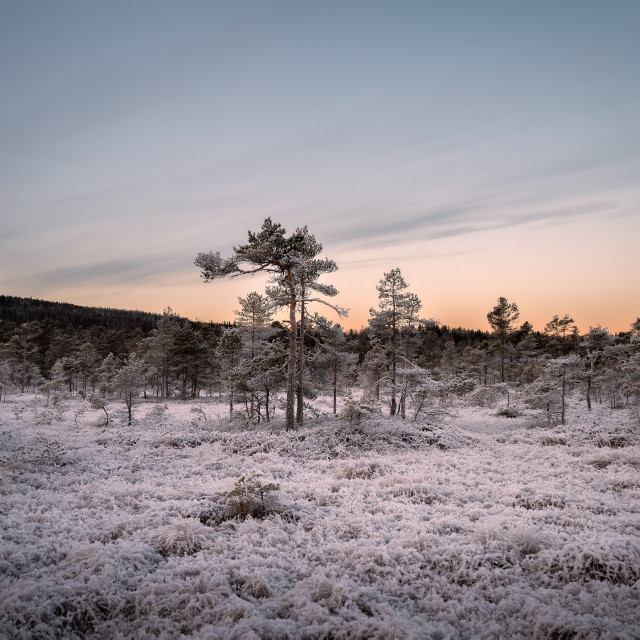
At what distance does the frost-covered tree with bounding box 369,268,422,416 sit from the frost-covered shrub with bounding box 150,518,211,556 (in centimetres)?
1937

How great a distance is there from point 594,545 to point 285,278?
15666 mm

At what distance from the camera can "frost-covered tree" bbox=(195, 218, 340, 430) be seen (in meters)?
17.1

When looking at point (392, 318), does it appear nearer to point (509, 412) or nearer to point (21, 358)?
point (509, 412)

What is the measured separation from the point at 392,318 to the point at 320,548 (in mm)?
20666

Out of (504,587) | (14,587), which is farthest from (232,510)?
(504,587)

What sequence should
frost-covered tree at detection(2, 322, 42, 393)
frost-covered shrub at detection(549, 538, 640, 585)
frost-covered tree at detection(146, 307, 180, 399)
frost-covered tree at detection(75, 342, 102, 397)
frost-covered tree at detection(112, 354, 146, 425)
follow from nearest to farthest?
frost-covered shrub at detection(549, 538, 640, 585) < frost-covered tree at detection(112, 354, 146, 425) < frost-covered tree at detection(146, 307, 180, 399) < frost-covered tree at detection(2, 322, 42, 393) < frost-covered tree at detection(75, 342, 102, 397)

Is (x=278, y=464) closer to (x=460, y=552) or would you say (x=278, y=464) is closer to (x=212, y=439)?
(x=212, y=439)

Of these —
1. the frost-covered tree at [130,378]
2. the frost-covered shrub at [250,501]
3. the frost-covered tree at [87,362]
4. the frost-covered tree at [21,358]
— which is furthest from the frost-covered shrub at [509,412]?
Result: the frost-covered tree at [21,358]

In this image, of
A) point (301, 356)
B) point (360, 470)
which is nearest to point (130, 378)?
point (301, 356)

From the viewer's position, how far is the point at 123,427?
2312 centimetres

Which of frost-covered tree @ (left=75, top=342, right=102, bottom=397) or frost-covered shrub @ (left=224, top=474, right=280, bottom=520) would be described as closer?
frost-covered shrub @ (left=224, top=474, right=280, bottom=520)

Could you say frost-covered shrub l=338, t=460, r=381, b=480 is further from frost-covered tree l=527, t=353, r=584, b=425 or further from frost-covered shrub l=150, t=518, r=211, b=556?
frost-covered tree l=527, t=353, r=584, b=425

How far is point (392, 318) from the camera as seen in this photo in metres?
26.4

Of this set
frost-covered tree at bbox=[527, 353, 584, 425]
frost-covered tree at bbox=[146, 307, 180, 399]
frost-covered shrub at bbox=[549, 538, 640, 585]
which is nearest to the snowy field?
frost-covered shrub at bbox=[549, 538, 640, 585]
